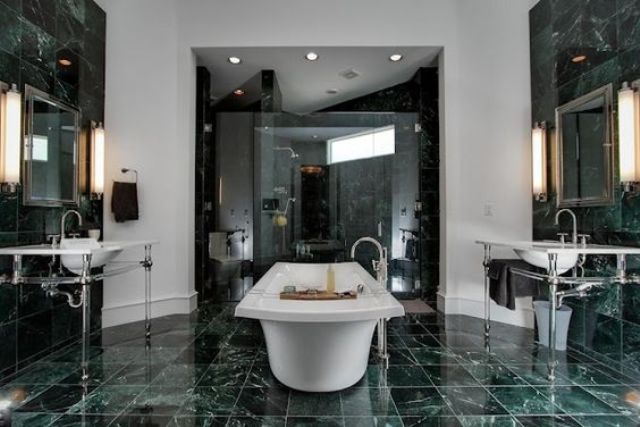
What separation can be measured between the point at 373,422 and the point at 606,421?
118 cm

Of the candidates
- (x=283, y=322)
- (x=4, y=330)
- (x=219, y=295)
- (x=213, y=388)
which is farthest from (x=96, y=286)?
(x=283, y=322)

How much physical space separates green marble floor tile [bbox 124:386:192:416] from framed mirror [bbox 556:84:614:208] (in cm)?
304

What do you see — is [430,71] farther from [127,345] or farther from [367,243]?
[127,345]

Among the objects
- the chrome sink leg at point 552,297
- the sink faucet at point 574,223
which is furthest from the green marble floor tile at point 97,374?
the sink faucet at point 574,223

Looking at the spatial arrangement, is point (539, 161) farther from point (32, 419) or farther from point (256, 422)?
point (32, 419)

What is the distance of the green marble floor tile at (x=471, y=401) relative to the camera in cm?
178

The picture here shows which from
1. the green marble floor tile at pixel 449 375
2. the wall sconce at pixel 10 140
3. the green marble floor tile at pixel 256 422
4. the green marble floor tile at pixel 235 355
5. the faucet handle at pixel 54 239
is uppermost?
the wall sconce at pixel 10 140

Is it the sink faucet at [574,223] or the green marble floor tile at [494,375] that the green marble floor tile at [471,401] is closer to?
the green marble floor tile at [494,375]

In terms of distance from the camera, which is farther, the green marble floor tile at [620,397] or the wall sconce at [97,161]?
the wall sconce at [97,161]

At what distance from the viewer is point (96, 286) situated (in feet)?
9.87

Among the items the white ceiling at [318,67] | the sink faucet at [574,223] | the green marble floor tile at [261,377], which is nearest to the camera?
the green marble floor tile at [261,377]

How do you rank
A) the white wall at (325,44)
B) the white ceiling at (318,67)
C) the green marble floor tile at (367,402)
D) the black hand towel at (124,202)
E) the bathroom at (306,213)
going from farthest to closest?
the white ceiling at (318,67), the white wall at (325,44), the black hand towel at (124,202), the bathroom at (306,213), the green marble floor tile at (367,402)

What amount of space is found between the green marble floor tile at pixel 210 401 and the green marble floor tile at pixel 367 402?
2.04 feet

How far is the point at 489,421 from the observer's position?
66.7 inches
